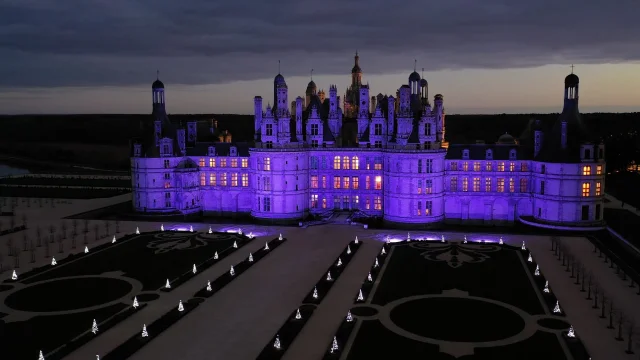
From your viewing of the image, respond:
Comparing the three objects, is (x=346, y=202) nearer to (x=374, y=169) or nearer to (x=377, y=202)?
(x=377, y=202)

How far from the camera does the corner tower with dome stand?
208 ft

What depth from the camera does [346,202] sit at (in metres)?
70.7

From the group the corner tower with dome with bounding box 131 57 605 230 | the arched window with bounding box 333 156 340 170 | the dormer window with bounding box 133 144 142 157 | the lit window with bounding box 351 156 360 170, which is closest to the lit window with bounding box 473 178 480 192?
the corner tower with dome with bounding box 131 57 605 230

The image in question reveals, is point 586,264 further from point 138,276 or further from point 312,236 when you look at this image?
point 138,276

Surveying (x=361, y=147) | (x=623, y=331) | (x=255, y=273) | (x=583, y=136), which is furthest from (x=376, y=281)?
(x=583, y=136)

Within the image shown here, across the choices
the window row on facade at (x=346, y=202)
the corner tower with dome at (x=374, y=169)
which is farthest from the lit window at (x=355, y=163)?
the window row on facade at (x=346, y=202)

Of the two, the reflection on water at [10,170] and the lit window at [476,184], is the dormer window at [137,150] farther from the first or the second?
the reflection on water at [10,170]

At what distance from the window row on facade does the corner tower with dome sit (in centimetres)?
12

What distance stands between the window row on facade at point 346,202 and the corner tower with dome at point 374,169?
0.12 m

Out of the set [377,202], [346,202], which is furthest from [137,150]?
[377,202]

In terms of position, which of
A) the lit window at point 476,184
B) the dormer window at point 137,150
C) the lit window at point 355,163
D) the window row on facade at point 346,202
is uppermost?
the dormer window at point 137,150

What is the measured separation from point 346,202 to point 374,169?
17.5 ft

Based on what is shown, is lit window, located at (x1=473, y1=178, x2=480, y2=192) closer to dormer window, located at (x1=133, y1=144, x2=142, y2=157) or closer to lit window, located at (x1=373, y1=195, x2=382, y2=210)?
lit window, located at (x1=373, y1=195, x2=382, y2=210)

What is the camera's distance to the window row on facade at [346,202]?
69.9 metres
